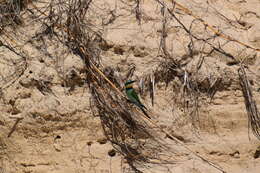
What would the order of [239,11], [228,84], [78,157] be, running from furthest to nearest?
[239,11]
[228,84]
[78,157]

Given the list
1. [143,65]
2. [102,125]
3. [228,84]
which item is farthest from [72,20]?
[228,84]

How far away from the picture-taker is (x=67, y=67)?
93.0 inches

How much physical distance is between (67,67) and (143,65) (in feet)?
1.40

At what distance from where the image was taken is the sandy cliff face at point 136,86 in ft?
7.52

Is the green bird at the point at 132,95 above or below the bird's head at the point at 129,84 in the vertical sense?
below

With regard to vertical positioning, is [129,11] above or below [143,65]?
above

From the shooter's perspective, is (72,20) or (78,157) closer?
(78,157)

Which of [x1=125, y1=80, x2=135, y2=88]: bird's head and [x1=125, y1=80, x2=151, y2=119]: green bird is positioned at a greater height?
[x1=125, y1=80, x2=135, y2=88]: bird's head

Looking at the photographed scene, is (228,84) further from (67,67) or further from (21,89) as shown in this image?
(21,89)

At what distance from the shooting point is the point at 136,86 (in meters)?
2.38

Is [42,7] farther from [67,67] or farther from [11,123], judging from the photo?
[11,123]

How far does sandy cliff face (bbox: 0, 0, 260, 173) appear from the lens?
7.52ft

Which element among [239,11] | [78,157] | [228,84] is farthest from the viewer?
[239,11]

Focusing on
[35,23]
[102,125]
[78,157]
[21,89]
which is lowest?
[78,157]
